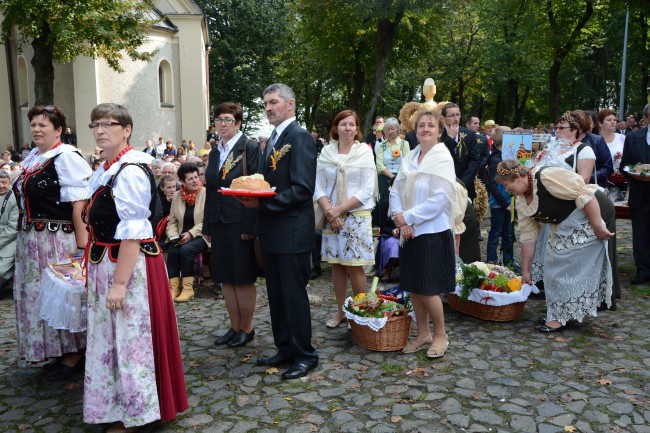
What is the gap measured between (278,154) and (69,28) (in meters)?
16.4

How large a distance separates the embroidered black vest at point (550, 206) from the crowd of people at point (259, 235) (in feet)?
0.03

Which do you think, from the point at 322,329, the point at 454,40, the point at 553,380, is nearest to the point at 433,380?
the point at 553,380

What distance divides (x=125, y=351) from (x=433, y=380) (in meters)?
2.40

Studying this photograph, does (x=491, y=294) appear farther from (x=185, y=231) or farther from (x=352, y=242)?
(x=185, y=231)

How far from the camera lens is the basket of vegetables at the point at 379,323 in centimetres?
516

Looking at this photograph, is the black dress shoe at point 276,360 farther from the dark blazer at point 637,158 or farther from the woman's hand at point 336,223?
the dark blazer at point 637,158

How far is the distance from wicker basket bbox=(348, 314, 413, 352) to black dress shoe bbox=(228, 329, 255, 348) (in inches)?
41.7

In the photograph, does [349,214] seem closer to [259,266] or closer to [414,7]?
[259,266]

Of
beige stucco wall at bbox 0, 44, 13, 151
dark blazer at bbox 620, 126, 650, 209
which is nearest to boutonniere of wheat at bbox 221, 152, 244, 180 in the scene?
dark blazer at bbox 620, 126, 650, 209

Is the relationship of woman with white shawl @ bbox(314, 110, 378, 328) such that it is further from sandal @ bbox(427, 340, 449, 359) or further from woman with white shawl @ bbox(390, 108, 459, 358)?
sandal @ bbox(427, 340, 449, 359)

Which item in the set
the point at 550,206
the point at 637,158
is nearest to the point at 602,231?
the point at 550,206

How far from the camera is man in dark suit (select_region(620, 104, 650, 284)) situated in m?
7.48

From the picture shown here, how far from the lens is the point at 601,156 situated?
23.9 ft

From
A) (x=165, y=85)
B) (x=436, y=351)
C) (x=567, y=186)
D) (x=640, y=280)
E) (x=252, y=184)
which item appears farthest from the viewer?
(x=165, y=85)
